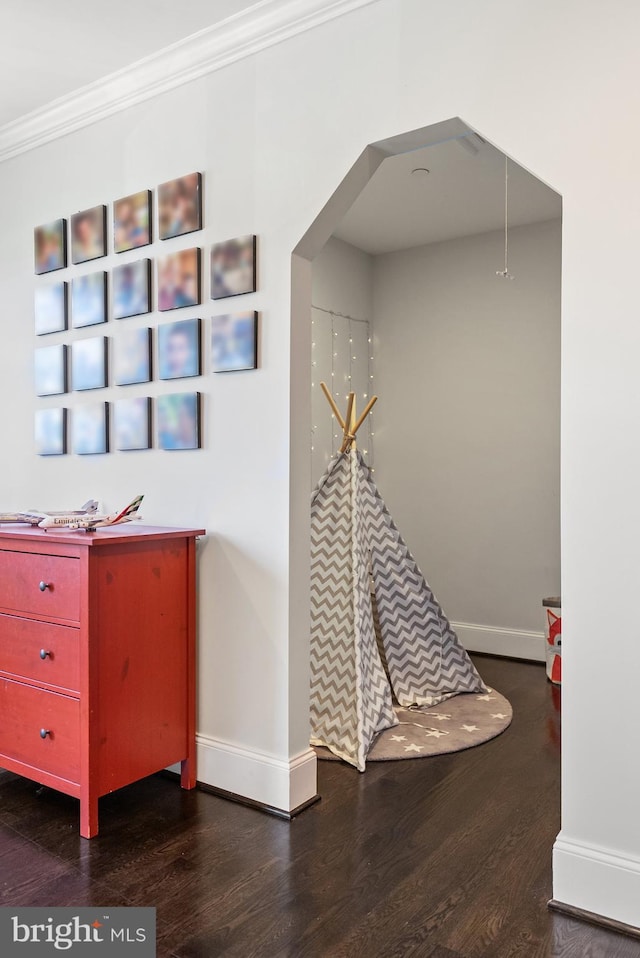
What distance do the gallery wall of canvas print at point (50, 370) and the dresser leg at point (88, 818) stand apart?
5.48 feet

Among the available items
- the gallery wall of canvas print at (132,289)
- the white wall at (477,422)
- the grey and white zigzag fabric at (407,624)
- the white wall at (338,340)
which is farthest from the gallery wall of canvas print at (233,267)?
the white wall at (477,422)

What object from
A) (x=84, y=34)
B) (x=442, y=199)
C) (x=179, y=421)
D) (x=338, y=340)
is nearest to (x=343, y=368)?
(x=338, y=340)

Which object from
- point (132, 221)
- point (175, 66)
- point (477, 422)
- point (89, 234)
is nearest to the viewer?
point (175, 66)

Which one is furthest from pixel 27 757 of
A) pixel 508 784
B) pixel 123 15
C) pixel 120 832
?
pixel 123 15

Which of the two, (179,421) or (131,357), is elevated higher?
(131,357)

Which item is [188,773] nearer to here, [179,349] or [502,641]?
[179,349]

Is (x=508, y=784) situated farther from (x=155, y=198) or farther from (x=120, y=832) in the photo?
(x=155, y=198)

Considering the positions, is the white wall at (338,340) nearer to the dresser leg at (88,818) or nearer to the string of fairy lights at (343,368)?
the string of fairy lights at (343,368)

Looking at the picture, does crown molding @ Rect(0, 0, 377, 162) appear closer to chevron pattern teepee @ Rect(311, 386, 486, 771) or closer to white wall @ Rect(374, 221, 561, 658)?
chevron pattern teepee @ Rect(311, 386, 486, 771)

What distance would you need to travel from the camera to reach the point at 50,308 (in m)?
3.10

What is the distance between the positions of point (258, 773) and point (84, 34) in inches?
102

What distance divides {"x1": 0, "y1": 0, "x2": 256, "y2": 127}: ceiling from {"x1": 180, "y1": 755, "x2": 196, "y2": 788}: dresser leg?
252cm

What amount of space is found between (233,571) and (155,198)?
4.74 ft

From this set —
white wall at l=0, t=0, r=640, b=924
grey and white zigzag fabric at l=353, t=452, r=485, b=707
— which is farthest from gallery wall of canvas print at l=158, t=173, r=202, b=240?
grey and white zigzag fabric at l=353, t=452, r=485, b=707
